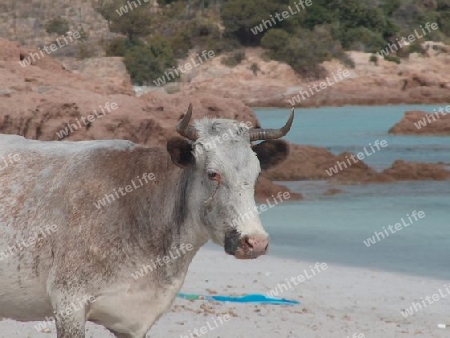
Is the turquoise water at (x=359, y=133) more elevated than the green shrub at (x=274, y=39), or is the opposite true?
the turquoise water at (x=359, y=133)

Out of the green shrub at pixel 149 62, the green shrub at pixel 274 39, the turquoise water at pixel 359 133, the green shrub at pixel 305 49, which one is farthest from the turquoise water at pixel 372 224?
the green shrub at pixel 274 39

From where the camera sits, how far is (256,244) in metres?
6.43

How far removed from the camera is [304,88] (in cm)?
8112

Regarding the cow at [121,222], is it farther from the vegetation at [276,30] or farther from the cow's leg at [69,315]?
the vegetation at [276,30]

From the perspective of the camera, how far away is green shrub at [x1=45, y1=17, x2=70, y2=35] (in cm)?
9795

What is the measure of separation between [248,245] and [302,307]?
216 inches

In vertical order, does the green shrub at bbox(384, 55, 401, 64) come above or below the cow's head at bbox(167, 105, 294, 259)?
below

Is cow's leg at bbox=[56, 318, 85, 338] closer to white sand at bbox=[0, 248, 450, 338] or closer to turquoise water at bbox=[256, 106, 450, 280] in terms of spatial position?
white sand at bbox=[0, 248, 450, 338]

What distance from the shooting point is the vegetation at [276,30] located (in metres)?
84.4

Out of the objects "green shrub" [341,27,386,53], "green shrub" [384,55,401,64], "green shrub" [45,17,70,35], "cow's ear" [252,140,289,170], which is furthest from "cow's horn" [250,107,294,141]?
"green shrub" [45,17,70,35]

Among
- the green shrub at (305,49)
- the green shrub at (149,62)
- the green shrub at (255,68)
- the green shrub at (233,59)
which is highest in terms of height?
the green shrub at (149,62)

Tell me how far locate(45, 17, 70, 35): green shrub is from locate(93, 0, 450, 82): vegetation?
468 centimetres

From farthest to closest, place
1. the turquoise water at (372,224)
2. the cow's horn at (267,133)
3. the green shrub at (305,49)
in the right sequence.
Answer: the green shrub at (305,49), the turquoise water at (372,224), the cow's horn at (267,133)

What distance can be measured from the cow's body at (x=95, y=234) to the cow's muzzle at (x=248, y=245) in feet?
1.87
